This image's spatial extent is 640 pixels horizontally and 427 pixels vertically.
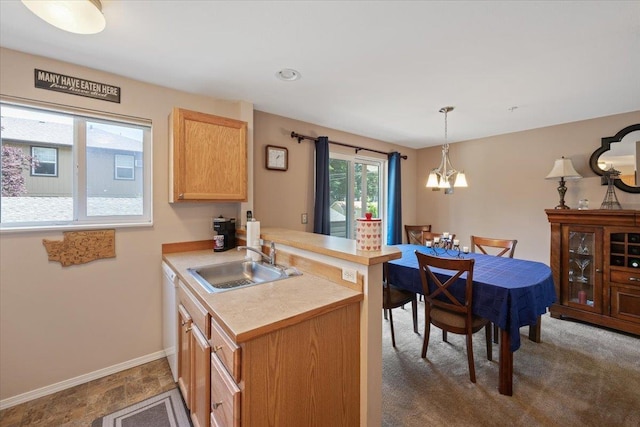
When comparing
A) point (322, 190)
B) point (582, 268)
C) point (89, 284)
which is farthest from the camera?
point (322, 190)

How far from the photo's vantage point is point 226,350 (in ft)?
3.77

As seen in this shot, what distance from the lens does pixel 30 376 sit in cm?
193

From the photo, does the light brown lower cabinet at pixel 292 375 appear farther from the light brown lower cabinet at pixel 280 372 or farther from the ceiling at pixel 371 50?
the ceiling at pixel 371 50

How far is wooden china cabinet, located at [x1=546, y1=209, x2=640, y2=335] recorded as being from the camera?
2.74 m

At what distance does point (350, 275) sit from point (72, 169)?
228 centimetres

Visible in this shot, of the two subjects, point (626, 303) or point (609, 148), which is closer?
point (626, 303)

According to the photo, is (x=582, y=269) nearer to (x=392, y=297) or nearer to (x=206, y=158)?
(x=392, y=297)

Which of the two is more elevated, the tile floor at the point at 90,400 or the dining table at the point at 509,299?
the dining table at the point at 509,299

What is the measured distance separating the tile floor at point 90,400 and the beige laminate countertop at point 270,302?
0.98 meters

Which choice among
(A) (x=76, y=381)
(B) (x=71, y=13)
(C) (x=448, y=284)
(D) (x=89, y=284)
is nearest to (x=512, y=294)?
(C) (x=448, y=284)

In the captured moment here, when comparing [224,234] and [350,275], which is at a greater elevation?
[224,234]

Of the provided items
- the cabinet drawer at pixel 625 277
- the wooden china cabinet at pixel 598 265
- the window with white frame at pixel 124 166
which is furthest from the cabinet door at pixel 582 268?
the window with white frame at pixel 124 166

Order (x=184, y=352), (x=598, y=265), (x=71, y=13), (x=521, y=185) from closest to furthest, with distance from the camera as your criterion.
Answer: (x=71, y=13) → (x=184, y=352) → (x=598, y=265) → (x=521, y=185)

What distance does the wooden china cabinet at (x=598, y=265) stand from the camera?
108 inches
